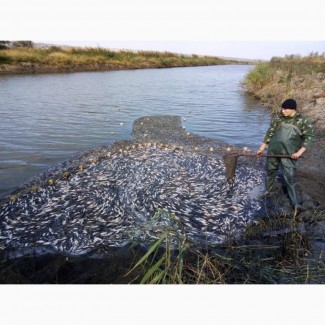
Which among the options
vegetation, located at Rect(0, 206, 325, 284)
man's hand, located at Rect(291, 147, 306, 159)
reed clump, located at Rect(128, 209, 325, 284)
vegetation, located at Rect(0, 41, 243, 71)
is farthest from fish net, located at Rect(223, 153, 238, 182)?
vegetation, located at Rect(0, 41, 243, 71)

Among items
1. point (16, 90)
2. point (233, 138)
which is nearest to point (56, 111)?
point (16, 90)

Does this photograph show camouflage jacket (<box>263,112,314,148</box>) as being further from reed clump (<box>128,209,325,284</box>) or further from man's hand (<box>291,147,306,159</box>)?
reed clump (<box>128,209,325,284</box>)

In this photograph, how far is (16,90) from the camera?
62.5ft

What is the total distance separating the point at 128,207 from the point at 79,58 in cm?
3424

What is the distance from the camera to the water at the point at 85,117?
28.7ft

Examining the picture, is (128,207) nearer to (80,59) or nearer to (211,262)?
(211,262)

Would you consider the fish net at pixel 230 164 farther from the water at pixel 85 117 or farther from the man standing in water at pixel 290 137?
the water at pixel 85 117

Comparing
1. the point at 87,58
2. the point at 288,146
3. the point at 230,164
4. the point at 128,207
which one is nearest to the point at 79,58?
the point at 87,58

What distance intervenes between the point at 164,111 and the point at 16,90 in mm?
11024

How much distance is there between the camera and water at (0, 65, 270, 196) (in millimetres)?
8742

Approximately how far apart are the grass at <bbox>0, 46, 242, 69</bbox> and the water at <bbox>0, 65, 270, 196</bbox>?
27.6ft

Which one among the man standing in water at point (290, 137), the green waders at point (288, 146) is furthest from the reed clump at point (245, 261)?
the man standing in water at point (290, 137)

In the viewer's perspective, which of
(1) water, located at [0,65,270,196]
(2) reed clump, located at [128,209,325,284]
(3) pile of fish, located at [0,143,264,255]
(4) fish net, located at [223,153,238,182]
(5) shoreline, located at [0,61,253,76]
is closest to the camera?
(2) reed clump, located at [128,209,325,284]

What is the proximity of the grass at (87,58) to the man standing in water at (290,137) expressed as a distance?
3067cm
